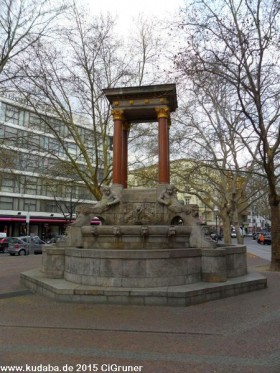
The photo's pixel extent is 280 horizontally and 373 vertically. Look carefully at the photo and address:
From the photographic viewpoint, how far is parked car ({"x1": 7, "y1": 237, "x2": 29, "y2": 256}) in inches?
1190

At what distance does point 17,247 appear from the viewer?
99.3 feet

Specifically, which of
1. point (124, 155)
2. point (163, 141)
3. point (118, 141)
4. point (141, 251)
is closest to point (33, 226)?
point (124, 155)

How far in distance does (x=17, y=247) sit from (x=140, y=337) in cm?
2648

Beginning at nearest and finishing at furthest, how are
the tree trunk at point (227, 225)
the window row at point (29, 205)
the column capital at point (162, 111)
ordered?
the column capital at point (162, 111) → the tree trunk at point (227, 225) → the window row at point (29, 205)

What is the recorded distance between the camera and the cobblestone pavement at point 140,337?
15.9 ft

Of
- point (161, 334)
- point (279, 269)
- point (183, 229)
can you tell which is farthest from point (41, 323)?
point (279, 269)

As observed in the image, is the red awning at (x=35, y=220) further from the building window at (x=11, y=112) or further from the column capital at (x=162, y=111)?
the column capital at (x=162, y=111)

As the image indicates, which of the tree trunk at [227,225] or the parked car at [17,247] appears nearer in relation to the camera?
the parked car at [17,247]

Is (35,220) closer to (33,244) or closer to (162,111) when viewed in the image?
(33,244)

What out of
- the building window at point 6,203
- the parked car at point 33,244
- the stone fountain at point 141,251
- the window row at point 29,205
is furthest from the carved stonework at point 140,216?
the building window at point 6,203

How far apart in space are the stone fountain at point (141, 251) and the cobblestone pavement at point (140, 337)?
40 centimetres

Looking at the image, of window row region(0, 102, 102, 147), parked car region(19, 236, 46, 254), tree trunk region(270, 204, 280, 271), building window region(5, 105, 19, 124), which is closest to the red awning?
building window region(5, 105, 19, 124)

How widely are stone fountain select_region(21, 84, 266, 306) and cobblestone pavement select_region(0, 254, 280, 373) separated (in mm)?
398

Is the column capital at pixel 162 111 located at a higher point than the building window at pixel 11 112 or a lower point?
lower
